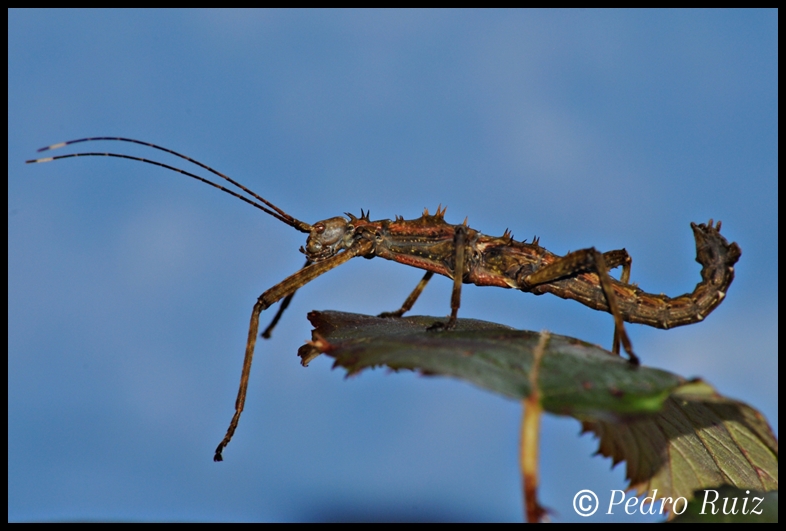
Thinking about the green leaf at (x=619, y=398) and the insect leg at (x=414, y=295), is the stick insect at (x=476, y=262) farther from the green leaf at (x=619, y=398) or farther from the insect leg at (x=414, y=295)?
the green leaf at (x=619, y=398)

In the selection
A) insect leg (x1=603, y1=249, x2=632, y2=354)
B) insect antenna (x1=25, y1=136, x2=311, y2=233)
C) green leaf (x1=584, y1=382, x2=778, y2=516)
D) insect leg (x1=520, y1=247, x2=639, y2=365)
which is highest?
insect antenna (x1=25, y1=136, x2=311, y2=233)

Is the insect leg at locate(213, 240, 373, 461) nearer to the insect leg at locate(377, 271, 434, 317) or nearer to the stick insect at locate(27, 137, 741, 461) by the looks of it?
the stick insect at locate(27, 137, 741, 461)

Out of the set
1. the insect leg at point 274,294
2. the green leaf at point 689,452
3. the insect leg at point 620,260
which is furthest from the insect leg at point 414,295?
the green leaf at point 689,452

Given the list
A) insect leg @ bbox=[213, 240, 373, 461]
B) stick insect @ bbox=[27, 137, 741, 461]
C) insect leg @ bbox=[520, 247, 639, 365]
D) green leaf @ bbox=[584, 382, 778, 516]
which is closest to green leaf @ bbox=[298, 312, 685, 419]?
green leaf @ bbox=[584, 382, 778, 516]

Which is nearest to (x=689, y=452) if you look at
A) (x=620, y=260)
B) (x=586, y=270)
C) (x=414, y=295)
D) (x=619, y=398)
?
(x=619, y=398)

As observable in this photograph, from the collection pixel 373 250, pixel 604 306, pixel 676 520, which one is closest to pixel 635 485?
pixel 676 520

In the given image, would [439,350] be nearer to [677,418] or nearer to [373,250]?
[677,418]
